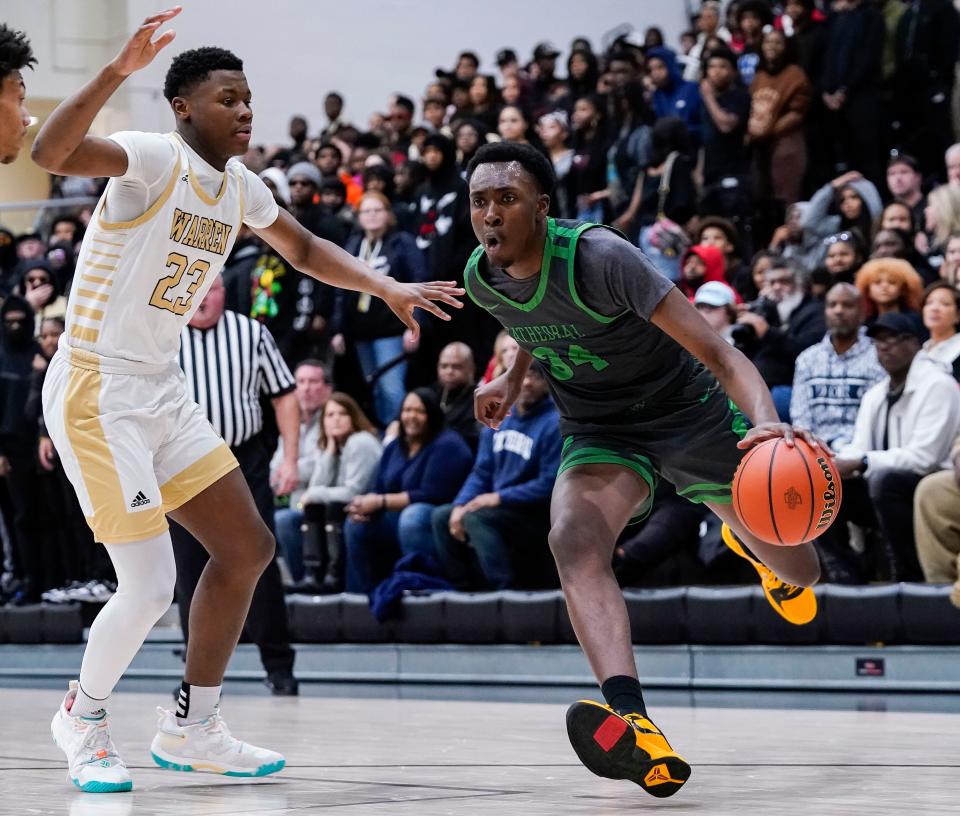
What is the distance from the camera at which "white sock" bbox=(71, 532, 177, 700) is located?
4.29m

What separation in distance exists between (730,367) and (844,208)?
6.58 m

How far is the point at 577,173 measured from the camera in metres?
12.4

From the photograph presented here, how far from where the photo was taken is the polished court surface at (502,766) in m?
3.81

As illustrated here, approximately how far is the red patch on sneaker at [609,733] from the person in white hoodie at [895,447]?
4.03m

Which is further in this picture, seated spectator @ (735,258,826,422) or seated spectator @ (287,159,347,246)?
seated spectator @ (287,159,347,246)

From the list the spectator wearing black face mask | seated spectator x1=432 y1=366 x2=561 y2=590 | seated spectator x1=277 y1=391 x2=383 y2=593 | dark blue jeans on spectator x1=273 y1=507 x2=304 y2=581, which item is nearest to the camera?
seated spectator x1=432 y1=366 x2=561 y2=590

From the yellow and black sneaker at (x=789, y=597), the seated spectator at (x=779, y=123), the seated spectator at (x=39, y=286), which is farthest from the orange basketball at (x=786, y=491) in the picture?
the seated spectator at (x=39, y=286)

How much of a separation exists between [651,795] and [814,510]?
86cm

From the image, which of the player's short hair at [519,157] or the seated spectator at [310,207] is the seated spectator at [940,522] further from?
the seated spectator at [310,207]

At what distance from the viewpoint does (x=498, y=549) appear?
28.9 ft

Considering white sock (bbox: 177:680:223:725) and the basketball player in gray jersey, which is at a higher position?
the basketball player in gray jersey

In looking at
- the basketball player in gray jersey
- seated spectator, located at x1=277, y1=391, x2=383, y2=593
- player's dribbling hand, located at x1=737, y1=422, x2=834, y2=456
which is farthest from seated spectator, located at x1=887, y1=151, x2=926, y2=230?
player's dribbling hand, located at x1=737, y1=422, x2=834, y2=456

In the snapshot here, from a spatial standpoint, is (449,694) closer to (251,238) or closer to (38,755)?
(38,755)

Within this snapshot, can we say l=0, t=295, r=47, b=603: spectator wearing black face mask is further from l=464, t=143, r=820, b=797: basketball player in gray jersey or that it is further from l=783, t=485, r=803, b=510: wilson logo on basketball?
l=783, t=485, r=803, b=510: wilson logo on basketball
